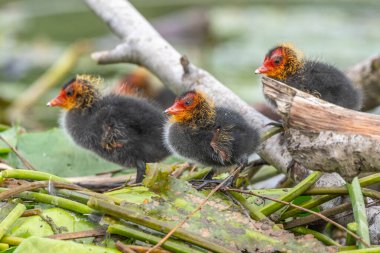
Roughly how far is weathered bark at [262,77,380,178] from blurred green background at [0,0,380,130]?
6.15 metres

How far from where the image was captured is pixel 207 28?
13.5 m

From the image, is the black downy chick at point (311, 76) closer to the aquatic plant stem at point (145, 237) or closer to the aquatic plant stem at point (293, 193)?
the aquatic plant stem at point (293, 193)

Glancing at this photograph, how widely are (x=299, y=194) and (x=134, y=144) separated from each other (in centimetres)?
124

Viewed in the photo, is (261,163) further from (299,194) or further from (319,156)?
(319,156)

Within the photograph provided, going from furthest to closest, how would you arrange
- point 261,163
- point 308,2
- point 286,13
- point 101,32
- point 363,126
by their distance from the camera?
1. point 308,2
2. point 286,13
3. point 101,32
4. point 261,163
5. point 363,126

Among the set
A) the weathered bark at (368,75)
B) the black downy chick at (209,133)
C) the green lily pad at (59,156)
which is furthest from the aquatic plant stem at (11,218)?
the weathered bark at (368,75)

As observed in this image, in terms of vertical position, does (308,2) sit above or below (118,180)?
above

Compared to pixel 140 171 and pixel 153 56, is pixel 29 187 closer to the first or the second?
pixel 140 171

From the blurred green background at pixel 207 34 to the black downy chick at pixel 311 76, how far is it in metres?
5.22

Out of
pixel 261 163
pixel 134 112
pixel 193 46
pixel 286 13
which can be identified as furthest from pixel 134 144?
pixel 286 13

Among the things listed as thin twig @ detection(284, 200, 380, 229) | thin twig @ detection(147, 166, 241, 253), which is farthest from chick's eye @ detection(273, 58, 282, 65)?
thin twig @ detection(284, 200, 380, 229)

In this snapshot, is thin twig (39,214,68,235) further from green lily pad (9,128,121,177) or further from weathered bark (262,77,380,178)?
green lily pad (9,128,121,177)

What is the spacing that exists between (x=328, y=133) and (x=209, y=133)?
802 millimetres

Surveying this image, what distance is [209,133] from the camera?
3.66m
